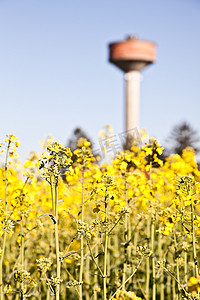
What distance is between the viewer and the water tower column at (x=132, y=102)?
2503 inches

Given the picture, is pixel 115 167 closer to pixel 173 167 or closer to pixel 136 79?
pixel 173 167

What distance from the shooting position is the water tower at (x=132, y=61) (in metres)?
64.8

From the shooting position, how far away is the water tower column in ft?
209

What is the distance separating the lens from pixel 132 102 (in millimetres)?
64625

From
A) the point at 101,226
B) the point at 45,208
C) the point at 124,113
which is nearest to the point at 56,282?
the point at 101,226

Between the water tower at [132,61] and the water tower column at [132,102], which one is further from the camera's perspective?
the water tower at [132,61]

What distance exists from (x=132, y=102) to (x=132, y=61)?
283 inches

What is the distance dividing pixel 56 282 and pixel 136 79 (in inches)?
2567

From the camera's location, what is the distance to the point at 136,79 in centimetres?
6712

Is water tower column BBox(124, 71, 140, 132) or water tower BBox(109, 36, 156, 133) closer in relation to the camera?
water tower column BBox(124, 71, 140, 132)

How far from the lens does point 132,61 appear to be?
223 feet

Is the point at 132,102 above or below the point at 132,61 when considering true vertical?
below

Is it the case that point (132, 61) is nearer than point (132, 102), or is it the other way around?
point (132, 102)

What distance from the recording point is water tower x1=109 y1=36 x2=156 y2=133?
2549 inches
